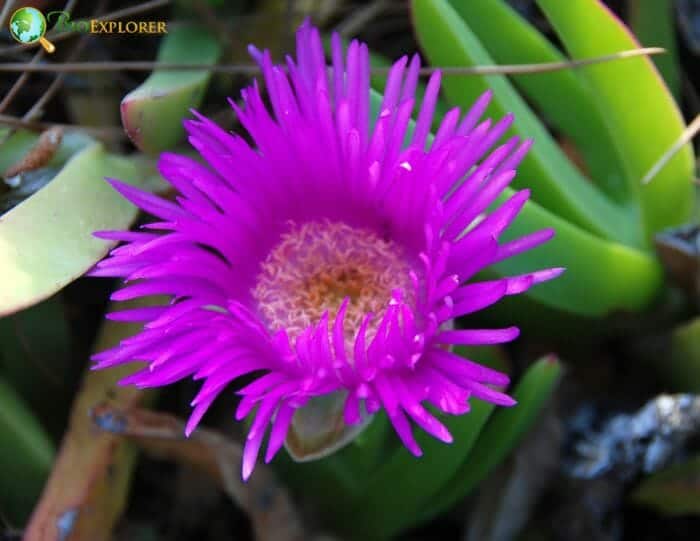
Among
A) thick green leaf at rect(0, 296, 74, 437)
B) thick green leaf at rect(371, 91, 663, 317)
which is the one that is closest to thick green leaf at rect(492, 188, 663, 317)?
thick green leaf at rect(371, 91, 663, 317)

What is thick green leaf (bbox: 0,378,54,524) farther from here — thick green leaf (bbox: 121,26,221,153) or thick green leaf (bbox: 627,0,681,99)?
thick green leaf (bbox: 627,0,681,99)

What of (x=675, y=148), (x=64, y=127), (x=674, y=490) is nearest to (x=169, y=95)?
(x=64, y=127)

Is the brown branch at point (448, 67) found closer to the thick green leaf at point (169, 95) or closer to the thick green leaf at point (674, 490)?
the thick green leaf at point (169, 95)

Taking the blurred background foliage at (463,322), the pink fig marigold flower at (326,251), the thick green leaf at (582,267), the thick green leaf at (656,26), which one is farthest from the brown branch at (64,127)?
the thick green leaf at (656,26)

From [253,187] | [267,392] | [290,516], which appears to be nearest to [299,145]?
[253,187]

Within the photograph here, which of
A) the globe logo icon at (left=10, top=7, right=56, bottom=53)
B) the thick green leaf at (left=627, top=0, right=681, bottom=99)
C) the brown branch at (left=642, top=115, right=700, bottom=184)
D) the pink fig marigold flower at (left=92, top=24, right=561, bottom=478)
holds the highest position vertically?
the globe logo icon at (left=10, top=7, right=56, bottom=53)
